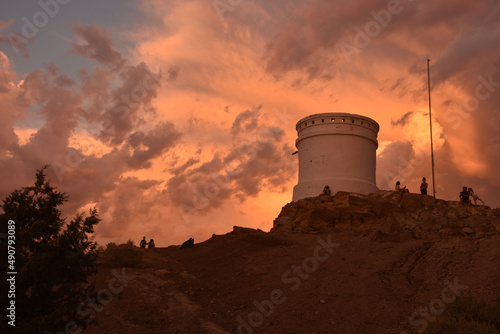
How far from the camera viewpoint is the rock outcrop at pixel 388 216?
65.8ft

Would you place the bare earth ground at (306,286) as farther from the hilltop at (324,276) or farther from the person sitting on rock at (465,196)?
the person sitting on rock at (465,196)

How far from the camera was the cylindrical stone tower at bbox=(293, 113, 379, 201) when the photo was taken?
2747 centimetres

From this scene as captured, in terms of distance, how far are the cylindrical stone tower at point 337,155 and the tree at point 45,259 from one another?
18.9 metres

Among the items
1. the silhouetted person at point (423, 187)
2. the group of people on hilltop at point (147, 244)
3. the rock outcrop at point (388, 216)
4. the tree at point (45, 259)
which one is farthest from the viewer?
the group of people on hilltop at point (147, 244)

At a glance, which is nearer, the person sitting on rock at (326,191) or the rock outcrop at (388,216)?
the rock outcrop at (388,216)

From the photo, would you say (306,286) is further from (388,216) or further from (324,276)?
(388,216)

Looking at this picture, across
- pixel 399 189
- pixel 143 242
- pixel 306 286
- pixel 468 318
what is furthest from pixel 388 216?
pixel 143 242

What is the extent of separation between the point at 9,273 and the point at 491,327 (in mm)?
12124

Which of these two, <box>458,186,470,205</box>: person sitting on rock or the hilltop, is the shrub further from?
<box>458,186,470,205</box>: person sitting on rock

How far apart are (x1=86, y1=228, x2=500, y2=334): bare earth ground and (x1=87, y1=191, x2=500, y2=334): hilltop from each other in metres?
0.04

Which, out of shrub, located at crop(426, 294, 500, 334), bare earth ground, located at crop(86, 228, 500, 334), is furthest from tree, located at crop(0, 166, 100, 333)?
shrub, located at crop(426, 294, 500, 334)

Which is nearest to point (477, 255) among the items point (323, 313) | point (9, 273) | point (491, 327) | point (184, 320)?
point (491, 327)

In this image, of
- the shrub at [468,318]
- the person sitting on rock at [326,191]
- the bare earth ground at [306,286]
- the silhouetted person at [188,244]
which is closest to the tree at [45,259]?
the bare earth ground at [306,286]

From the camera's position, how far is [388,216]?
22.2 metres
